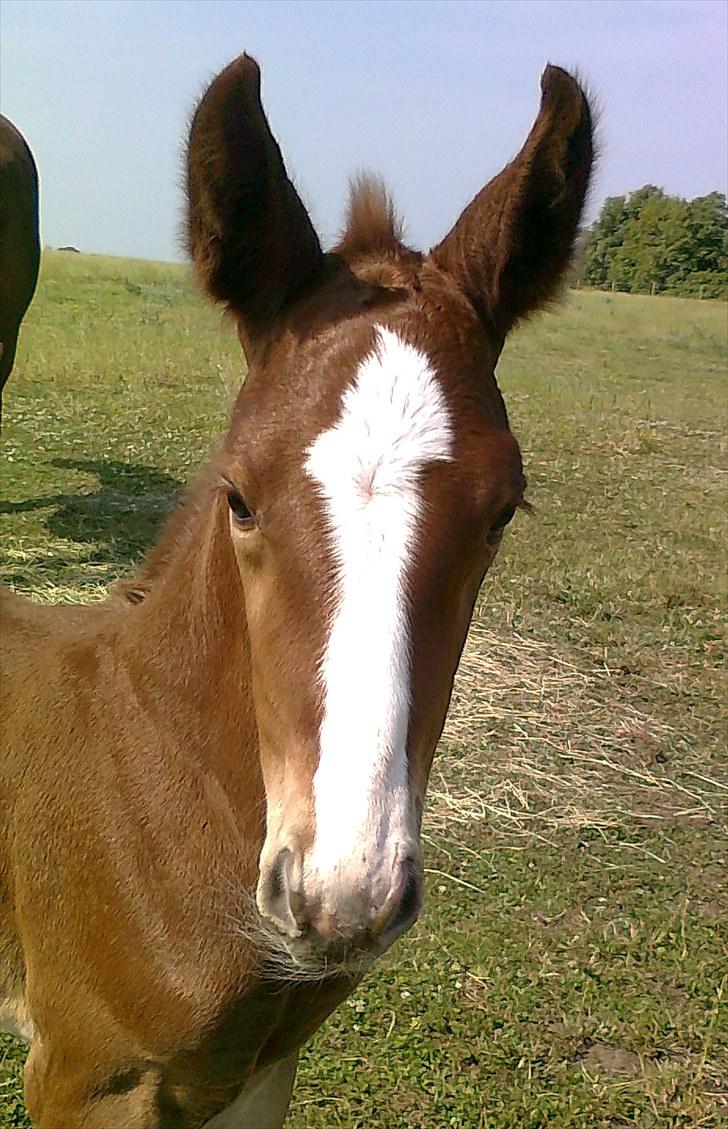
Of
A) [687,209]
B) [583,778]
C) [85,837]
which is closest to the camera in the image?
[85,837]

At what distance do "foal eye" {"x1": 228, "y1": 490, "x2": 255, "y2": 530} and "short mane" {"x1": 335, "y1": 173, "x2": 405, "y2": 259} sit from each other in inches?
22.0

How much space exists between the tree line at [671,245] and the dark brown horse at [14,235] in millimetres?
26980

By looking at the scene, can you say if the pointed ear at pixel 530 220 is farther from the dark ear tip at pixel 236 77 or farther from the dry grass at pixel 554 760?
the dry grass at pixel 554 760

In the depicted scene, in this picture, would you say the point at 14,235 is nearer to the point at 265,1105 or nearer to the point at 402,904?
the point at 265,1105

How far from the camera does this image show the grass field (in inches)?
124

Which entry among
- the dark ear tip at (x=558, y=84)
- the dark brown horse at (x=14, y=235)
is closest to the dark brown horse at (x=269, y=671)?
the dark ear tip at (x=558, y=84)

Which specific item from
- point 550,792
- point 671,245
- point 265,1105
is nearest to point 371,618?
point 265,1105

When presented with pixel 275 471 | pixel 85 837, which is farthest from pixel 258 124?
pixel 85 837

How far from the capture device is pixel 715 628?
6562 mm

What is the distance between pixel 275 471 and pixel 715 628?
5.48 metres

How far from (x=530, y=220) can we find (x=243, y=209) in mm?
507

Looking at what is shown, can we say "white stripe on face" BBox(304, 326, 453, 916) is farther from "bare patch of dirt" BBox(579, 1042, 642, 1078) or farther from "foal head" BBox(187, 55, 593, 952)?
"bare patch of dirt" BBox(579, 1042, 642, 1078)

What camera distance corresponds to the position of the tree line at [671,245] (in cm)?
3231

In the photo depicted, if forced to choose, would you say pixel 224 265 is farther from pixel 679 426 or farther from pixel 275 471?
pixel 679 426
